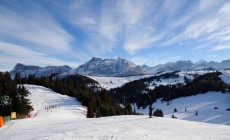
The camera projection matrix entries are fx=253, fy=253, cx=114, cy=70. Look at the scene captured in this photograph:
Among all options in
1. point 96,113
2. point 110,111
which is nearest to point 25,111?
point 96,113

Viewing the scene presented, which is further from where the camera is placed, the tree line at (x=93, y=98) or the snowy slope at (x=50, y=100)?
the snowy slope at (x=50, y=100)

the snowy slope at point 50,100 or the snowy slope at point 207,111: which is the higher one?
the snowy slope at point 50,100

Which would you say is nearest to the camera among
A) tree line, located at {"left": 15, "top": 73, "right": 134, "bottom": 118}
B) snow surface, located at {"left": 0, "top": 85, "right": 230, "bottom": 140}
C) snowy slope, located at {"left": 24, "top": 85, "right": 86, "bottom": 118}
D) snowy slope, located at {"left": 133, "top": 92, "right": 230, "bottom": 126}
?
snow surface, located at {"left": 0, "top": 85, "right": 230, "bottom": 140}

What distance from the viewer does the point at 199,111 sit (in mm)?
173875

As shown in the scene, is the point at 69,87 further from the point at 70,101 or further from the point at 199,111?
the point at 199,111

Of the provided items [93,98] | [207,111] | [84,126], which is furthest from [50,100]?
[207,111]

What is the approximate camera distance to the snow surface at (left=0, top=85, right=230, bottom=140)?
19.9 meters

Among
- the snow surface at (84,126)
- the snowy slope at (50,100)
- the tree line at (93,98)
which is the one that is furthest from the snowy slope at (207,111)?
the snow surface at (84,126)

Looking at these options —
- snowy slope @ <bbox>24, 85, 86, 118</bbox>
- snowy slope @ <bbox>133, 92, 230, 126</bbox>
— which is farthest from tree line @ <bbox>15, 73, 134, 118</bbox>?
snowy slope @ <bbox>133, 92, 230, 126</bbox>

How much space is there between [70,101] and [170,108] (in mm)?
115246

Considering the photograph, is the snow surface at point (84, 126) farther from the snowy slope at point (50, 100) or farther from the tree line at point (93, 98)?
the tree line at point (93, 98)

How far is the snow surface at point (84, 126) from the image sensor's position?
19.9 meters

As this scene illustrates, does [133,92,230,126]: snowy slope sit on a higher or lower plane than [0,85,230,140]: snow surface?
lower

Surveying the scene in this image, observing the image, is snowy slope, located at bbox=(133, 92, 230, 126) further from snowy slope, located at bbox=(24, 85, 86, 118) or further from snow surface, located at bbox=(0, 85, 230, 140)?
snow surface, located at bbox=(0, 85, 230, 140)
